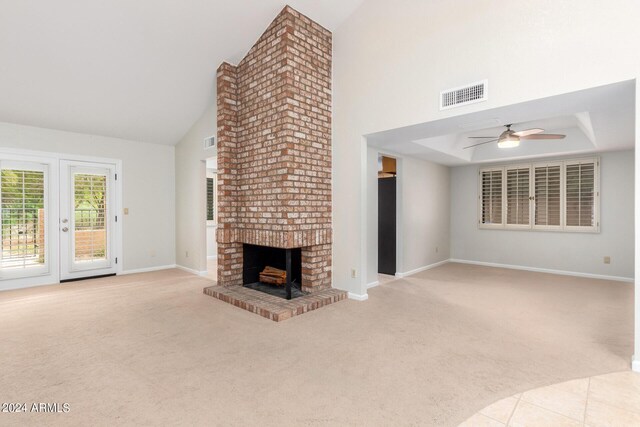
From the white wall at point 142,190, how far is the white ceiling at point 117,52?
288 millimetres

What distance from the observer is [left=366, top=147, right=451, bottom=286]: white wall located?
488 cm

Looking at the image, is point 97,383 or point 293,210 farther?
point 293,210

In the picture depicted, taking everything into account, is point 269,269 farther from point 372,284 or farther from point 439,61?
point 439,61

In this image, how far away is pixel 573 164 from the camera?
5.92 meters

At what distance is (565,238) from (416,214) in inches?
111

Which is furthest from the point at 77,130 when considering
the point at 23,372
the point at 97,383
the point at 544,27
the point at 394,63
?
the point at 544,27

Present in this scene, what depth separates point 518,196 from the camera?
259 inches

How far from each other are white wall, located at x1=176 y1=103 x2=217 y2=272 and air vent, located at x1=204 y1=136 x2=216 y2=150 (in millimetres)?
73

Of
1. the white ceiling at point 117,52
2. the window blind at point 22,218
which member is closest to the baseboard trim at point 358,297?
the white ceiling at point 117,52

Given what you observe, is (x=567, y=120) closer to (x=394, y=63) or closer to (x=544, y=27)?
(x=544, y=27)

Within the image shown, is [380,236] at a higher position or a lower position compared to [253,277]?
higher

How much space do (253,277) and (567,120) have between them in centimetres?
550

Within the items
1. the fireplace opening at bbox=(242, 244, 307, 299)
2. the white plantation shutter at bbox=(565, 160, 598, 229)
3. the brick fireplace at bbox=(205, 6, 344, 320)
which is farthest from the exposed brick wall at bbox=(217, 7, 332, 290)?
the white plantation shutter at bbox=(565, 160, 598, 229)

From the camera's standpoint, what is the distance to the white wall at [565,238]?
5.38m
